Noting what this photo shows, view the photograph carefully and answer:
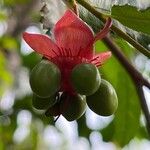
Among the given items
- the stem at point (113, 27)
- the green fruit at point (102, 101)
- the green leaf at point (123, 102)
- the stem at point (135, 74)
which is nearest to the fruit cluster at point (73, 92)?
the green fruit at point (102, 101)

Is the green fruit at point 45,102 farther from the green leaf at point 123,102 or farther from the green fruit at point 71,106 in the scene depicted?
the green leaf at point 123,102

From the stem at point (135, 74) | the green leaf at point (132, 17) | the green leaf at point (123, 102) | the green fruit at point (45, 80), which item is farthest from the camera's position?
the green leaf at point (123, 102)

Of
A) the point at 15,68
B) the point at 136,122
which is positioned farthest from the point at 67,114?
the point at 15,68

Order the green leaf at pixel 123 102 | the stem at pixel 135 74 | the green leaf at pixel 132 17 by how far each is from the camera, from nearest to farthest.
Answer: the green leaf at pixel 132 17 → the stem at pixel 135 74 → the green leaf at pixel 123 102

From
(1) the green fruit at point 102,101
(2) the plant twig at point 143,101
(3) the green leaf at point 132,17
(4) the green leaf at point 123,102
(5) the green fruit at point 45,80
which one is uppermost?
(3) the green leaf at point 132,17

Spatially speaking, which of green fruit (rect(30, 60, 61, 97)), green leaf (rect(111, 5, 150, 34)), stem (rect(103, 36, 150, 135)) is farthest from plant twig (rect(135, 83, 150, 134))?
green fruit (rect(30, 60, 61, 97))

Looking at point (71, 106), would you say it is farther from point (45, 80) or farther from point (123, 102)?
point (123, 102)

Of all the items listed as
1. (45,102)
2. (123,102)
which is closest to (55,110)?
(45,102)
